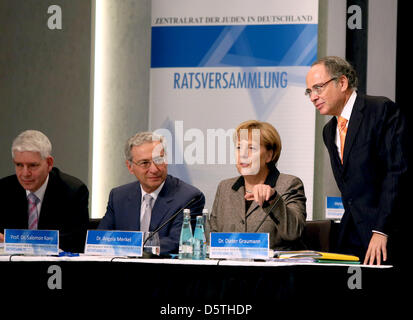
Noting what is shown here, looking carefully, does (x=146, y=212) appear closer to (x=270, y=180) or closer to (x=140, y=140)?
(x=140, y=140)

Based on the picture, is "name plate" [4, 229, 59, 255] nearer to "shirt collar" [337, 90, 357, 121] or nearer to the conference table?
the conference table

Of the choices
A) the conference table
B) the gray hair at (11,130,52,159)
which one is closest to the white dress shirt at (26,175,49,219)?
the gray hair at (11,130,52,159)

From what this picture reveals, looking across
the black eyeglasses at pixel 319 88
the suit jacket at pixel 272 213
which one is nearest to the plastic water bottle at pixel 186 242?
the suit jacket at pixel 272 213

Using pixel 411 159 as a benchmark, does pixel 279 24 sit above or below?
above

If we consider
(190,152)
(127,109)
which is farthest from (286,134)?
(127,109)

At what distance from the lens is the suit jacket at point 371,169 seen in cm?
263

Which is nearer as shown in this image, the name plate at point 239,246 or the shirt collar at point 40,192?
the name plate at point 239,246

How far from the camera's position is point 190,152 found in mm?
5035

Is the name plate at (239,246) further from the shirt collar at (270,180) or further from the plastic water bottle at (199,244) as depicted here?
the shirt collar at (270,180)

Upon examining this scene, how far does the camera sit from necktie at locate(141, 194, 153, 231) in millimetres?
3232

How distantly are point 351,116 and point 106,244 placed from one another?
46.9 inches

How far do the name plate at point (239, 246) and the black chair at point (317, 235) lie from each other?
3.27 feet
